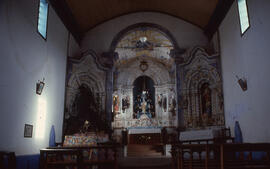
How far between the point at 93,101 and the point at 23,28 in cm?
504

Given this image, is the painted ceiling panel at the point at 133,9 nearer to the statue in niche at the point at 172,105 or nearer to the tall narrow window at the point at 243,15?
the tall narrow window at the point at 243,15

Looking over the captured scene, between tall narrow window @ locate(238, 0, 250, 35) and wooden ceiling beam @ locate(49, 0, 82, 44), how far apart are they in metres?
6.35

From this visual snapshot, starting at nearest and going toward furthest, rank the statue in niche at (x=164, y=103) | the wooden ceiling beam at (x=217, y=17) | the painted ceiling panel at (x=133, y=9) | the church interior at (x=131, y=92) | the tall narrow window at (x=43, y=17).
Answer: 1. the church interior at (x=131, y=92)
2. the tall narrow window at (x=43, y=17)
3. the wooden ceiling beam at (x=217, y=17)
4. the painted ceiling panel at (x=133, y=9)
5. the statue in niche at (x=164, y=103)

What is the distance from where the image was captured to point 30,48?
7.59 metres

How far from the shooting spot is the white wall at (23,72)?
20.5ft

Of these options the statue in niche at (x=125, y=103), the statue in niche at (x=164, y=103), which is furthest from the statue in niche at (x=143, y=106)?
the statue in niche at (x=164, y=103)

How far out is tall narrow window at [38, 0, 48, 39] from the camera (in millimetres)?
8648

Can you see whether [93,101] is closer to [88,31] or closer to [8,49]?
[88,31]

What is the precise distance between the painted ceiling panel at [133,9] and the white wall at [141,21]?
0.24 m

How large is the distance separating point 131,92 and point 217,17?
27.5 ft

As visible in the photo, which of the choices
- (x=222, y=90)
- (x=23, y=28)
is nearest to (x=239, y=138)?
(x=222, y=90)

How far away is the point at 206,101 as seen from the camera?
11.6m

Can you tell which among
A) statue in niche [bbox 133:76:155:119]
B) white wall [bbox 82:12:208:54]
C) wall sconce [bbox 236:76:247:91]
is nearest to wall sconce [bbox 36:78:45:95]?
white wall [bbox 82:12:208:54]

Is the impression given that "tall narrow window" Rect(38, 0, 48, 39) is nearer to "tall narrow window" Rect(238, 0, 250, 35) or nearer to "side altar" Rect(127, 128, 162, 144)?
"tall narrow window" Rect(238, 0, 250, 35)
